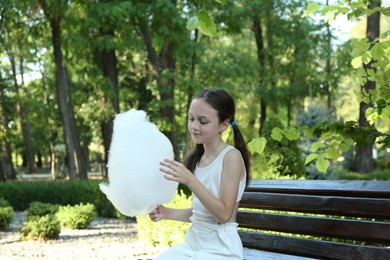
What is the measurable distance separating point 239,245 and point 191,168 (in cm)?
51

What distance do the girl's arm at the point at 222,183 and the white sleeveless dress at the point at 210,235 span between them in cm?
5

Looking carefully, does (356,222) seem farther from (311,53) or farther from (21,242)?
(311,53)

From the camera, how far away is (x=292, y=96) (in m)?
26.0

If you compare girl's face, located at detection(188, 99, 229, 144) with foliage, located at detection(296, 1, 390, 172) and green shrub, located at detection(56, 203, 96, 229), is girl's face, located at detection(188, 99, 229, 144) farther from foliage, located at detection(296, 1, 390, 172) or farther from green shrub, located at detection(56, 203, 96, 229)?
green shrub, located at detection(56, 203, 96, 229)

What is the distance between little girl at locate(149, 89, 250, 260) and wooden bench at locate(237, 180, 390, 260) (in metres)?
0.64

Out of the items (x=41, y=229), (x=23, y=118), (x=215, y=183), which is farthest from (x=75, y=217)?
(x=23, y=118)

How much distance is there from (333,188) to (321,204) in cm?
12

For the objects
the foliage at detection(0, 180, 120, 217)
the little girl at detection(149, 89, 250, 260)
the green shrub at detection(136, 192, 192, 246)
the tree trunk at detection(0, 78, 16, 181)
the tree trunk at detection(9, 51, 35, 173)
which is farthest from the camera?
the tree trunk at detection(9, 51, 35, 173)

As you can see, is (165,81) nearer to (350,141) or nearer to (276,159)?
(276,159)

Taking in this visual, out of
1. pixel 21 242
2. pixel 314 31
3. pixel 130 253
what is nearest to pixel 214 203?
pixel 130 253

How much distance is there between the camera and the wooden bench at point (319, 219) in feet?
10.5

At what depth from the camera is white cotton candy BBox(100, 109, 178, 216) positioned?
2.67 metres

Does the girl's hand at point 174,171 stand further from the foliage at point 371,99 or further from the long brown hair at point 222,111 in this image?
the foliage at point 371,99

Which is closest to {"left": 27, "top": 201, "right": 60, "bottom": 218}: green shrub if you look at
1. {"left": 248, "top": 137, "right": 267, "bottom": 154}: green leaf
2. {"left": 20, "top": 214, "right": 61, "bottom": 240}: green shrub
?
{"left": 20, "top": 214, "right": 61, "bottom": 240}: green shrub
